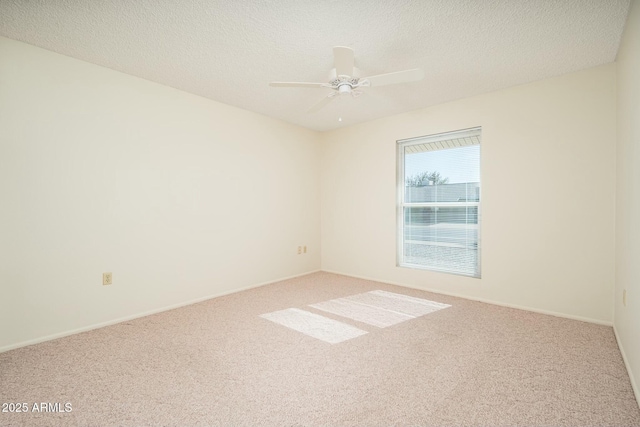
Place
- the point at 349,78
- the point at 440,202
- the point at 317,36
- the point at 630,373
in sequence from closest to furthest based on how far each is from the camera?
the point at 630,373
the point at 317,36
the point at 349,78
the point at 440,202

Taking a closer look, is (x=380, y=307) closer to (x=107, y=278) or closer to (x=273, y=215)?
(x=273, y=215)

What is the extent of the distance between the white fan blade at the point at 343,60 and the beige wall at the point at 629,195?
1.63m

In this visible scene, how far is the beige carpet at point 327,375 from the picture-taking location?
1.50 meters

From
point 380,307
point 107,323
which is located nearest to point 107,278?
point 107,323

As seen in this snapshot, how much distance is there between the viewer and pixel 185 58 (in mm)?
2543

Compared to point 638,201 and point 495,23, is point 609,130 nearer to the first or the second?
point 638,201

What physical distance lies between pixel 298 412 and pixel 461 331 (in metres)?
1.65

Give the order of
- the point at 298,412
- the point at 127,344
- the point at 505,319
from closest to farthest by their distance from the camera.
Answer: the point at 298,412
the point at 127,344
the point at 505,319

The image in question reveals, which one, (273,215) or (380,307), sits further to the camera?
(273,215)

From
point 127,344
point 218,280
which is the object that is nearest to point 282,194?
point 218,280

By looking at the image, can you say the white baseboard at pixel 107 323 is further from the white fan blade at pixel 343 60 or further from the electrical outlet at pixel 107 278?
the white fan blade at pixel 343 60

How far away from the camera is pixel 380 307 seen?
316cm

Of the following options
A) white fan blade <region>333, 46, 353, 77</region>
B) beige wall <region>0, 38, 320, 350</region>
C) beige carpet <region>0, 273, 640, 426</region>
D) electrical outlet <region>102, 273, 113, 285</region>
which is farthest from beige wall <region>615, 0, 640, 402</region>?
electrical outlet <region>102, 273, 113, 285</region>

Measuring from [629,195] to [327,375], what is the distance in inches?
90.2
